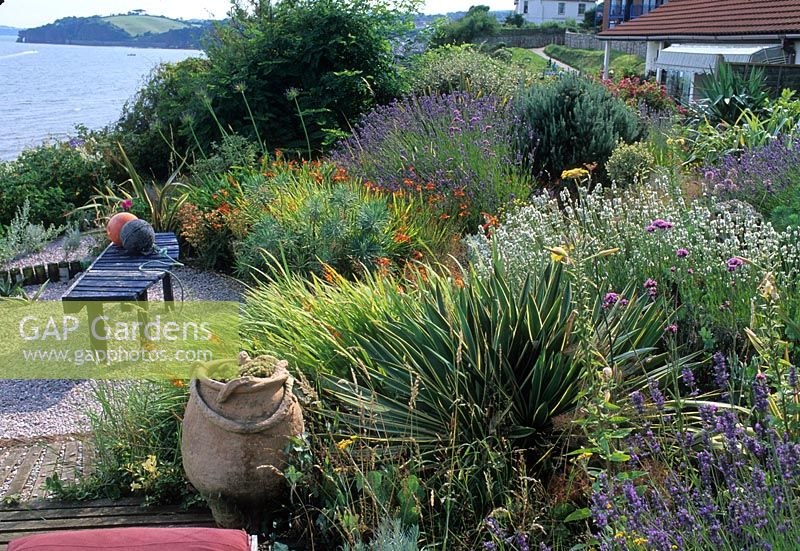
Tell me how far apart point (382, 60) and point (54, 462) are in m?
10.1

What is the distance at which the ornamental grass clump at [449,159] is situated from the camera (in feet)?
25.0

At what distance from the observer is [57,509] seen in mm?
3793

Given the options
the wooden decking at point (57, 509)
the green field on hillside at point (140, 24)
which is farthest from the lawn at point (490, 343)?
the green field on hillside at point (140, 24)

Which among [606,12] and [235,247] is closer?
[235,247]

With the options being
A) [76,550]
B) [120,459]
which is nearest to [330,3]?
[120,459]

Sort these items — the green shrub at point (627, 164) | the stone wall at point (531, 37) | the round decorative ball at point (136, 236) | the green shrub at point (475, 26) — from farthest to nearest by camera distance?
1. the stone wall at point (531, 37)
2. the green shrub at point (475, 26)
3. the green shrub at point (627, 164)
4. the round decorative ball at point (136, 236)

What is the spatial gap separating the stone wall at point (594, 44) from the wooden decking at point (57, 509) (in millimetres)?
43940

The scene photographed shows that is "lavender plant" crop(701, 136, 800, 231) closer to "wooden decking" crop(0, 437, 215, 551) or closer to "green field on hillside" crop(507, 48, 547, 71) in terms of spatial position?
"wooden decking" crop(0, 437, 215, 551)

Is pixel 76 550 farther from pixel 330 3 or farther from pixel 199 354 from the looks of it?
pixel 330 3

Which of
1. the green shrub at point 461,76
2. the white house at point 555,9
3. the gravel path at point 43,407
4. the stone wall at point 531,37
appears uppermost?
the white house at point 555,9

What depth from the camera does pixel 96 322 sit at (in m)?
5.63

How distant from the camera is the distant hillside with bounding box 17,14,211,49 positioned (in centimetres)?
11581

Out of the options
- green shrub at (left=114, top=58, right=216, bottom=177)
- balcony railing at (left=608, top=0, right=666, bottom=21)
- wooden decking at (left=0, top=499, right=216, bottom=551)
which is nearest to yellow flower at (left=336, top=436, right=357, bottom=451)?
wooden decking at (left=0, top=499, right=216, bottom=551)

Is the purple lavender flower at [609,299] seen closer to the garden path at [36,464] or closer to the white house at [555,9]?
the garden path at [36,464]
